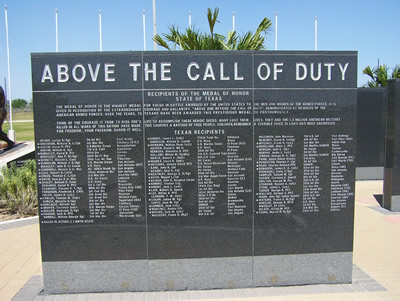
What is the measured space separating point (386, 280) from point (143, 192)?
12.6 ft

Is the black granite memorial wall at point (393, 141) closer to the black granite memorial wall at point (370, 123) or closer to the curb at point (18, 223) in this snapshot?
the black granite memorial wall at point (370, 123)

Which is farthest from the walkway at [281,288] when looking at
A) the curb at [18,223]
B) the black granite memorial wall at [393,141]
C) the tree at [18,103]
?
the tree at [18,103]

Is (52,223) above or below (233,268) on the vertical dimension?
above

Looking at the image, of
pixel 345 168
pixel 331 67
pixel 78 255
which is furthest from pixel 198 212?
pixel 331 67

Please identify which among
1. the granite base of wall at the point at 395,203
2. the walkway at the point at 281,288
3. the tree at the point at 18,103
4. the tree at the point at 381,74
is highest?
the tree at the point at 18,103

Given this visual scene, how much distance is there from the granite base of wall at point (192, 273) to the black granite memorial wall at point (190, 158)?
27 mm

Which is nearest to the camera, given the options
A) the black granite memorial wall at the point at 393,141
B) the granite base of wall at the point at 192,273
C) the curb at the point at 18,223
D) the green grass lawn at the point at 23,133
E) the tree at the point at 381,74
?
the granite base of wall at the point at 192,273

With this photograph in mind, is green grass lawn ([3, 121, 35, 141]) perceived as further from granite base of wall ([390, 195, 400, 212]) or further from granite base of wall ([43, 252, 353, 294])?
granite base of wall ([390, 195, 400, 212])

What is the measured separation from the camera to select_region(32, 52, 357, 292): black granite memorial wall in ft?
A: 15.8

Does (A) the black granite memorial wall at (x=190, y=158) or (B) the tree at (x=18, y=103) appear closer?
(A) the black granite memorial wall at (x=190, y=158)

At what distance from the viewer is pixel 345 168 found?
16.8 feet

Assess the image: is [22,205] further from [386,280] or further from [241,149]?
[386,280]

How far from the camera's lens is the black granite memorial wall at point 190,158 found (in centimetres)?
481

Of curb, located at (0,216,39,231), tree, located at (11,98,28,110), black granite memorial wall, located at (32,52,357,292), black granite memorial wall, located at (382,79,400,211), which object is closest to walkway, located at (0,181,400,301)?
curb, located at (0,216,39,231)
